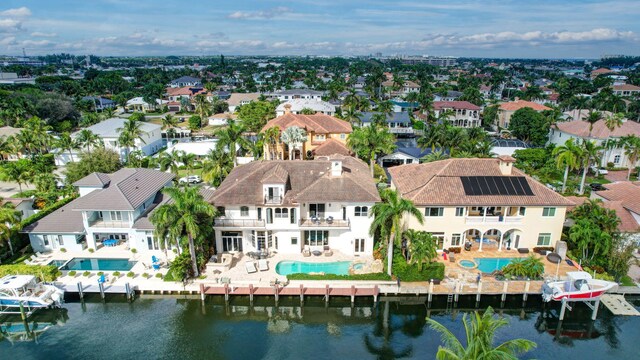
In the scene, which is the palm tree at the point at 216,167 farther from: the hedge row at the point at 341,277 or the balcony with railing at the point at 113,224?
the hedge row at the point at 341,277

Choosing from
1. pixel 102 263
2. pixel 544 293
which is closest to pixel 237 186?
pixel 102 263

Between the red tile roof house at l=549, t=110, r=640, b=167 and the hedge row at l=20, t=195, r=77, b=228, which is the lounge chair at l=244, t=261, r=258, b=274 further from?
the red tile roof house at l=549, t=110, r=640, b=167

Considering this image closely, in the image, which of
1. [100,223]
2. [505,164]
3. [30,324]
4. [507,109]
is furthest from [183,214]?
[507,109]

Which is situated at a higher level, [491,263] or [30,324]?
[491,263]

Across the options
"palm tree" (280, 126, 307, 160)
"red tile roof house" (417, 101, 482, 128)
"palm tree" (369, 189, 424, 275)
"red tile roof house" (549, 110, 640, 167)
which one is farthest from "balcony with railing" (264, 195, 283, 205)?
"red tile roof house" (417, 101, 482, 128)

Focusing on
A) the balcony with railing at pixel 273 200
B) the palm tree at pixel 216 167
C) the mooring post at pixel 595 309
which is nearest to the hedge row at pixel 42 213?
the palm tree at pixel 216 167

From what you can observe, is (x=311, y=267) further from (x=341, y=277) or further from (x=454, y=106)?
(x=454, y=106)
